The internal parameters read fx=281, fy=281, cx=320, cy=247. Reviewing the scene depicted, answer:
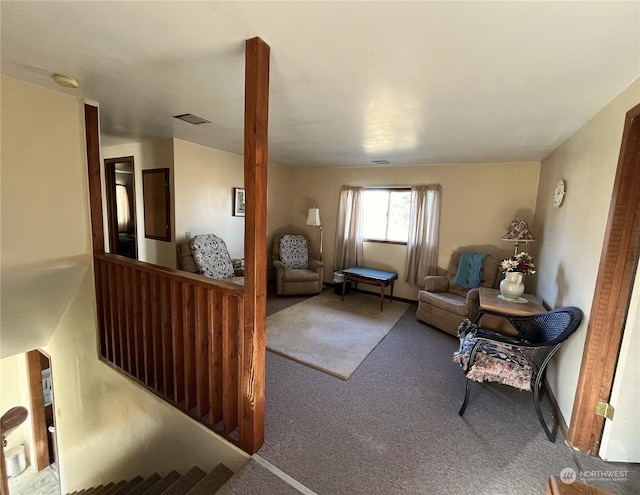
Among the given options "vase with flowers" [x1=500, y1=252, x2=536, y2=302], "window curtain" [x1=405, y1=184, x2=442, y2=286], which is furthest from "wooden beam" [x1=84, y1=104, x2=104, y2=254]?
"window curtain" [x1=405, y1=184, x2=442, y2=286]

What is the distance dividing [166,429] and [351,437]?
54.7 inches

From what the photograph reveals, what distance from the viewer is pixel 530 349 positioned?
189cm

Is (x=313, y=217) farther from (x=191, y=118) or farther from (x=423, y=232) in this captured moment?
(x=191, y=118)

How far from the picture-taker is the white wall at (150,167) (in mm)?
3669

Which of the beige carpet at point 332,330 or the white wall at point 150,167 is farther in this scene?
the white wall at point 150,167

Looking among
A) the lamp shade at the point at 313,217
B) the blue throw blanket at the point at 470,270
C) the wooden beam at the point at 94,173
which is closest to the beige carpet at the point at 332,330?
the blue throw blanket at the point at 470,270

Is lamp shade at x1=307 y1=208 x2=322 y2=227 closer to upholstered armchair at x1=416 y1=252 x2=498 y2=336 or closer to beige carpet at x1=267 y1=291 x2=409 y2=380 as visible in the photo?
beige carpet at x1=267 y1=291 x2=409 y2=380

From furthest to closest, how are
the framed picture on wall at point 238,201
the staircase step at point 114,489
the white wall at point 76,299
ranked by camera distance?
the framed picture on wall at point 238,201
the staircase step at point 114,489
the white wall at point 76,299

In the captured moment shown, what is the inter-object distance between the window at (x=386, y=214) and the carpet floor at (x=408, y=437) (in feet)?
8.38

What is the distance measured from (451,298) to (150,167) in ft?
14.6

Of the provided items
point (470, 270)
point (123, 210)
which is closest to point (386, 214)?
point (470, 270)

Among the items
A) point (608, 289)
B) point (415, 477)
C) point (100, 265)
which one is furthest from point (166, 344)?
point (608, 289)

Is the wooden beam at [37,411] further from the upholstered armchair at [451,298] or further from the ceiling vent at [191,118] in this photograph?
the upholstered armchair at [451,298]

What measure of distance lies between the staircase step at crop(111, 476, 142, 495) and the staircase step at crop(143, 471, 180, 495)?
36cm
